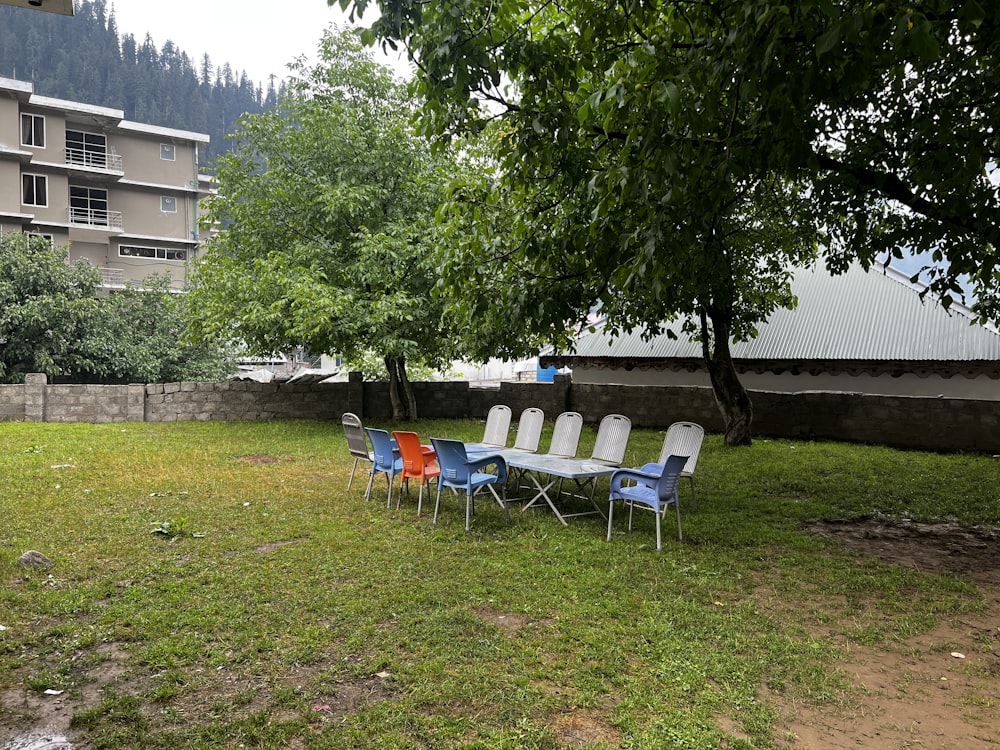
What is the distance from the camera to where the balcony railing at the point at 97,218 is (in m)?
33.2

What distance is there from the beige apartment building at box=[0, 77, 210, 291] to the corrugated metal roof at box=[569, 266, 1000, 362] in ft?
72.6

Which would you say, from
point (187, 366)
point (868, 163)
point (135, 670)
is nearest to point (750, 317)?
point (868, 163)

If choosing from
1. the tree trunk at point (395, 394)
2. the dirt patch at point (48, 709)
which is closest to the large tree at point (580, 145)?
the dirt patch at point (48, 709)

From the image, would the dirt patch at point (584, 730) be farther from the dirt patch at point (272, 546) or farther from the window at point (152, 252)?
the window at point (152, 252)

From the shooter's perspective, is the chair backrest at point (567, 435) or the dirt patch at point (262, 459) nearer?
the chair backrest at point (567, 435)

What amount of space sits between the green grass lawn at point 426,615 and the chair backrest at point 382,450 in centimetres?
55

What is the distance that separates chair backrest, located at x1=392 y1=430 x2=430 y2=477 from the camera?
7609mm

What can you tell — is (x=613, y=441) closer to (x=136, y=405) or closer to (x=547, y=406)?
(x=547, y=406)

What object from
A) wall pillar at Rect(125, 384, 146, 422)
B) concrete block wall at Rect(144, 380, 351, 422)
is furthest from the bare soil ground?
wall pillar at Rect(125, 384, 146, 422)

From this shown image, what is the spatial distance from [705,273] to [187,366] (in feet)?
68.0

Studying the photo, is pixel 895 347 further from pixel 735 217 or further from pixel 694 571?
pixel 694 571

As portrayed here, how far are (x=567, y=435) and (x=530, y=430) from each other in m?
0.73

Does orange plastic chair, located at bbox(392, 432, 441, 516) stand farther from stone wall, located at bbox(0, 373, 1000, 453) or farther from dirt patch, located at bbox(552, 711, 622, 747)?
stone wall, located at bbox(0, 373, 1000, 453)

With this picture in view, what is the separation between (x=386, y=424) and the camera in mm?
16875
